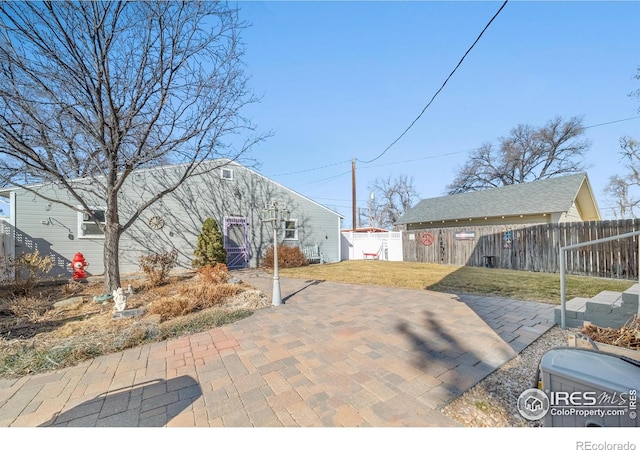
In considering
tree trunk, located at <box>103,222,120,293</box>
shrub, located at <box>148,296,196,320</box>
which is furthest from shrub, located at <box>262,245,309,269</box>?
shrub, located at <box>148,296,196,320</box>

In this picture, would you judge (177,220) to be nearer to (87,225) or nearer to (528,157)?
(87,225)

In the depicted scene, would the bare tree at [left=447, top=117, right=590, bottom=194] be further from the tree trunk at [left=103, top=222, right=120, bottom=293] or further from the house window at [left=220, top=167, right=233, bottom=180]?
the tree trunk at [left=103, top=222, right=120, bottom=293]

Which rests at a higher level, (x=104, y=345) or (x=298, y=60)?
(x=298, y=60)

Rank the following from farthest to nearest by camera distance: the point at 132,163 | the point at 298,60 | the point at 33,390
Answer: the point at 298,60 → the point at 132,163 → the point at 33,390

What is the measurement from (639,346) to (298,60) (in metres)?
7.97

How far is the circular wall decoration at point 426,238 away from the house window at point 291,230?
743cm

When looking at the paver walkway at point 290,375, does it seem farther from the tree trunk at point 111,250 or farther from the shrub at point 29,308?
the tree trunk at point 111,250

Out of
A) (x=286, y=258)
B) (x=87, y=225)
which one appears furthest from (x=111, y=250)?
(x=286, y=258)

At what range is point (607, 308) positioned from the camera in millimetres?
3516

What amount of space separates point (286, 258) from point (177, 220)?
485 cm

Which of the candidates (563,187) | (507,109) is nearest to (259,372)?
(507,109)

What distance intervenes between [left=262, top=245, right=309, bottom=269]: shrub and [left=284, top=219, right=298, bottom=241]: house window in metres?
0.95

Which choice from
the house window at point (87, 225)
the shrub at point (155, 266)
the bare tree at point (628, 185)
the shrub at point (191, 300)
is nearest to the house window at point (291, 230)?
the shrub at point (155, 266)

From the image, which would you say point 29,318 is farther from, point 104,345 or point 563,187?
point 563,187
